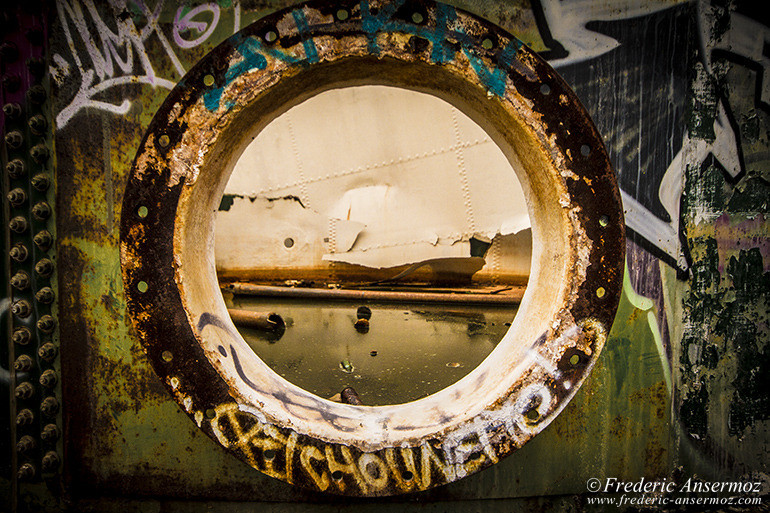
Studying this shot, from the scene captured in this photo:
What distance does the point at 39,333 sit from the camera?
1332 millimetres

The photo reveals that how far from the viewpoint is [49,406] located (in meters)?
1.32

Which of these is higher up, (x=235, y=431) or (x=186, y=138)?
(x=186, y=138)

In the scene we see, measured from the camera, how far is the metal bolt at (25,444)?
133 centimetres

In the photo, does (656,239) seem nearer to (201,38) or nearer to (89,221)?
(201,38)

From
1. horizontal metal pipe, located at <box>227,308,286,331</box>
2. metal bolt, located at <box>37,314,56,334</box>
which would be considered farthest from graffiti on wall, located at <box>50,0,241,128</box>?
horizontal metal pipe, located at <box>227,308,286,331</box>

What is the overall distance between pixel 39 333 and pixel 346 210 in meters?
3.60

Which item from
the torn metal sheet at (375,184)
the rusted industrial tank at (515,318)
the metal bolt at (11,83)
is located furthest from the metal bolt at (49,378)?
the torn metal sheet at (375,184)

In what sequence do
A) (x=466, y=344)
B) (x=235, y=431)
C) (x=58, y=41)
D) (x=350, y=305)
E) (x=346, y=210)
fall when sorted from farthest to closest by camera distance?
(x=346, y=210) < (x=350, y=305) < (x=466, y=344) < (x=58, y=41) < (x=235, y=431)

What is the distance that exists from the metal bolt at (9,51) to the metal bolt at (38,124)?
0.58 ft

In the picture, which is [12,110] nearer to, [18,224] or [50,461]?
[18,224]

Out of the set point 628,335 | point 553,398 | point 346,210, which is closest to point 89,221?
point 553,398

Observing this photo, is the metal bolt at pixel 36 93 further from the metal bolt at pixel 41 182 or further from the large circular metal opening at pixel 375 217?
the large circular metal opening at pixel 375 217

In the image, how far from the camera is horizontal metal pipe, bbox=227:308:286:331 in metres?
3.26

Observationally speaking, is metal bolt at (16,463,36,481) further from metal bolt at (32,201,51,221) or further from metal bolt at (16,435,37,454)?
metal bolt at (32,201,51,221)
